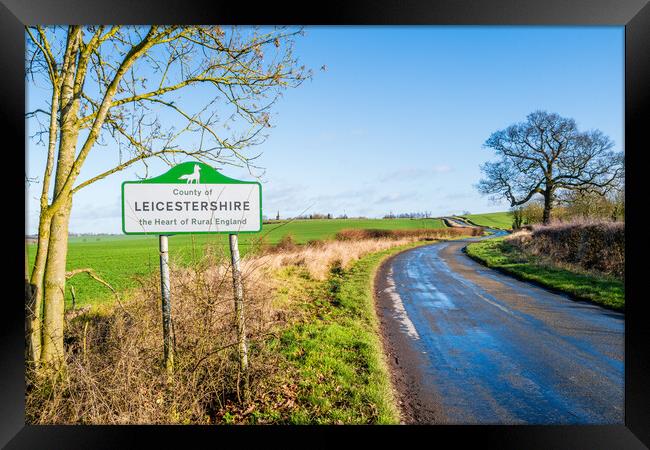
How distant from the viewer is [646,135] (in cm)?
333

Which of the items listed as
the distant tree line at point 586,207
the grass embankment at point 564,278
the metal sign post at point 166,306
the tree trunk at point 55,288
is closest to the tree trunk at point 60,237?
the tree trunk at point 55,288

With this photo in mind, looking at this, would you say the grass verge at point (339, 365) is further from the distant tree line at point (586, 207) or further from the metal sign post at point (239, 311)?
the distant tree line at point (586, 207)

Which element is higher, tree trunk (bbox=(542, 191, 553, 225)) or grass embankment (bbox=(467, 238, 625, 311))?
tree trunk (bbox=(542, 191, 553, 225))

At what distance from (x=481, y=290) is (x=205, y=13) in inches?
371

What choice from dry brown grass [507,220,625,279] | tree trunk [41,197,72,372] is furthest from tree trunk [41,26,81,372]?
dry brown grass [507,220,625,279]

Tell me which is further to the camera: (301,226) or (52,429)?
(301,226)

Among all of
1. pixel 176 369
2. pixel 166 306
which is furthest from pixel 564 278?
pixel 166 306

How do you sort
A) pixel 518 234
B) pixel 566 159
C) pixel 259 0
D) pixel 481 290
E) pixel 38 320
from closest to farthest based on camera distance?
pixel 259 0
pixel 38 320
pixel 481 290
pixel 566 159
pixel 518 234

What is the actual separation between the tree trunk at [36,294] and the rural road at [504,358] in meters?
4.08

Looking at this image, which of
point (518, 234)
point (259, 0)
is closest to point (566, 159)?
point (518, 234)

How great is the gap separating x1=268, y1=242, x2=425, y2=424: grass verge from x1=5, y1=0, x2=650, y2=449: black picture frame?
0.30 metres

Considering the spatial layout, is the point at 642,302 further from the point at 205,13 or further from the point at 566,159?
the point at 566,159

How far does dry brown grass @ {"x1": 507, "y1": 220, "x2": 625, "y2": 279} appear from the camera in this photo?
11133mm

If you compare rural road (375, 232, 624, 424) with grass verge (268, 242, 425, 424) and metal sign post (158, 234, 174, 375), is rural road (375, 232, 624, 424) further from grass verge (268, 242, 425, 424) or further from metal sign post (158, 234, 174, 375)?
metal sign post (158, 234, 174, 375)
